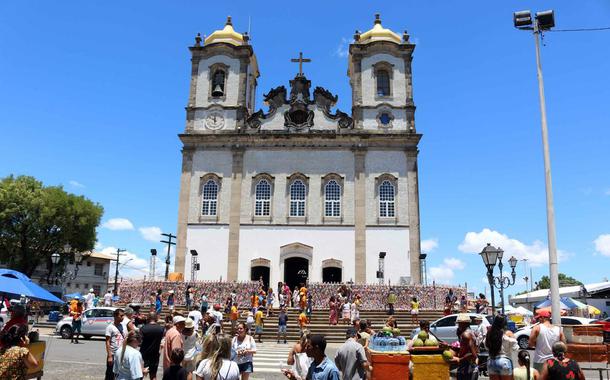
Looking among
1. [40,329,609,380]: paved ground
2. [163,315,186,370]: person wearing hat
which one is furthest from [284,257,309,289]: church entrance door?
[163,315,186,370]: person wearing hat

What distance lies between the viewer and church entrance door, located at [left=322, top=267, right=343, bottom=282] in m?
31.2

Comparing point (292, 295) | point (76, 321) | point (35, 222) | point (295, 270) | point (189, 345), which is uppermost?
point (35, 222)

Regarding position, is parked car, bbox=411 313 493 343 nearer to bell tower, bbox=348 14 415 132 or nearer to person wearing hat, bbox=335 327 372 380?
person wearing hat, bbox=335 327 372 380

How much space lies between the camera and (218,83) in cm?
3562

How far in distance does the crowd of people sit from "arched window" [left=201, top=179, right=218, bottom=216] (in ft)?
19.2

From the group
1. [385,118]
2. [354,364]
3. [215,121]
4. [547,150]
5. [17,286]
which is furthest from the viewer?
[215,121]

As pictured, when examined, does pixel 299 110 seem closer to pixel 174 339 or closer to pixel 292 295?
pixel 292 295

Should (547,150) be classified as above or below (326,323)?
above

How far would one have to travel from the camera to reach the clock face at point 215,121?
34312 mm

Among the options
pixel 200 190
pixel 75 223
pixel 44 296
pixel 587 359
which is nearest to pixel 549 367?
pixel 587 359

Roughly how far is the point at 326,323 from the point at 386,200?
11.3 metres

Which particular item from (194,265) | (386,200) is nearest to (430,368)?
(386,200)

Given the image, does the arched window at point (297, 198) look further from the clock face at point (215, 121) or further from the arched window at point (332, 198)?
the clock face at point (215, 121)

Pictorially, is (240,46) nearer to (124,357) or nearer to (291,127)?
(291,127)
